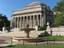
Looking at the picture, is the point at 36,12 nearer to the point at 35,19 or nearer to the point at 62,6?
the point at 35,19

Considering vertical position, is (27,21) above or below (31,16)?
below

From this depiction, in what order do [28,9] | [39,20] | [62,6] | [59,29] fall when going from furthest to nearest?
[28,9]
[39,20]
[59,29]
[62,6]

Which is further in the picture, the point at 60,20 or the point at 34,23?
the point at 34,23

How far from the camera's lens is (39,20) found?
105375 mm

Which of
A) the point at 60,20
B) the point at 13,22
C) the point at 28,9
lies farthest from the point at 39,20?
the point at 60,20

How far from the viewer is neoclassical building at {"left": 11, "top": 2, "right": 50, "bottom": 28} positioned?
4115 inches

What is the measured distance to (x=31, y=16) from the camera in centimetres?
10950

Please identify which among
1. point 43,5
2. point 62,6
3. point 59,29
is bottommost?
point 59,29

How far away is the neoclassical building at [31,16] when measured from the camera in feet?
343

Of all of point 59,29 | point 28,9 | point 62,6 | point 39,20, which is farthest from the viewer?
point 28,9

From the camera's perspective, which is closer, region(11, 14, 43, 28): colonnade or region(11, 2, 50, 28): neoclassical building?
region(11, 2, 50, 28): neoclassical building

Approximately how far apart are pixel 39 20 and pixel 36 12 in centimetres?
465

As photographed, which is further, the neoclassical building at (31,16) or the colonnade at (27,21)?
the colonnade at (27,21)

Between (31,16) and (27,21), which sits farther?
(27,21)
